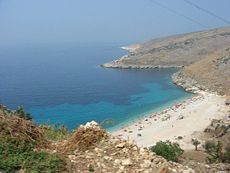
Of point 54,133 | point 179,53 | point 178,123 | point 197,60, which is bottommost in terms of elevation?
point 178,123

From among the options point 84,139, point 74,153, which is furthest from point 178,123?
point 74,153

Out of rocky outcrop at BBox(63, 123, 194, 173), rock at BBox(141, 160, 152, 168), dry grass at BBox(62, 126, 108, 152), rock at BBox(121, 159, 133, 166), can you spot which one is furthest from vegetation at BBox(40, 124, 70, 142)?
rock at BBox(141, 160, 152, 168)

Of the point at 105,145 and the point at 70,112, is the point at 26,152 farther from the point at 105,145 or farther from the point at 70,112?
the point at 70,112

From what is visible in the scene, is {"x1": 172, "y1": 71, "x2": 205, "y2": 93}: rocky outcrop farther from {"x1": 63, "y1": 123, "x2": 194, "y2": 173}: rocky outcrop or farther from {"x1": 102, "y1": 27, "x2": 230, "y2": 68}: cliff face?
{"x1": 63, "y1": 123, "x2": 194, "y2": 173}: rocky outcrop

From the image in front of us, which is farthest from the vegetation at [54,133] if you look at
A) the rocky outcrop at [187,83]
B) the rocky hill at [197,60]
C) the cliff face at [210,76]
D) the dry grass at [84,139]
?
the rocky outcrop at [187,83]

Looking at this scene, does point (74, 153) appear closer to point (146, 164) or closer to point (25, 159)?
point (25, 159)

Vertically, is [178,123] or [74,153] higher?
[74,153]

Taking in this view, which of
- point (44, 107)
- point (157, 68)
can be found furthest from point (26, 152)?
point (157, 68)
